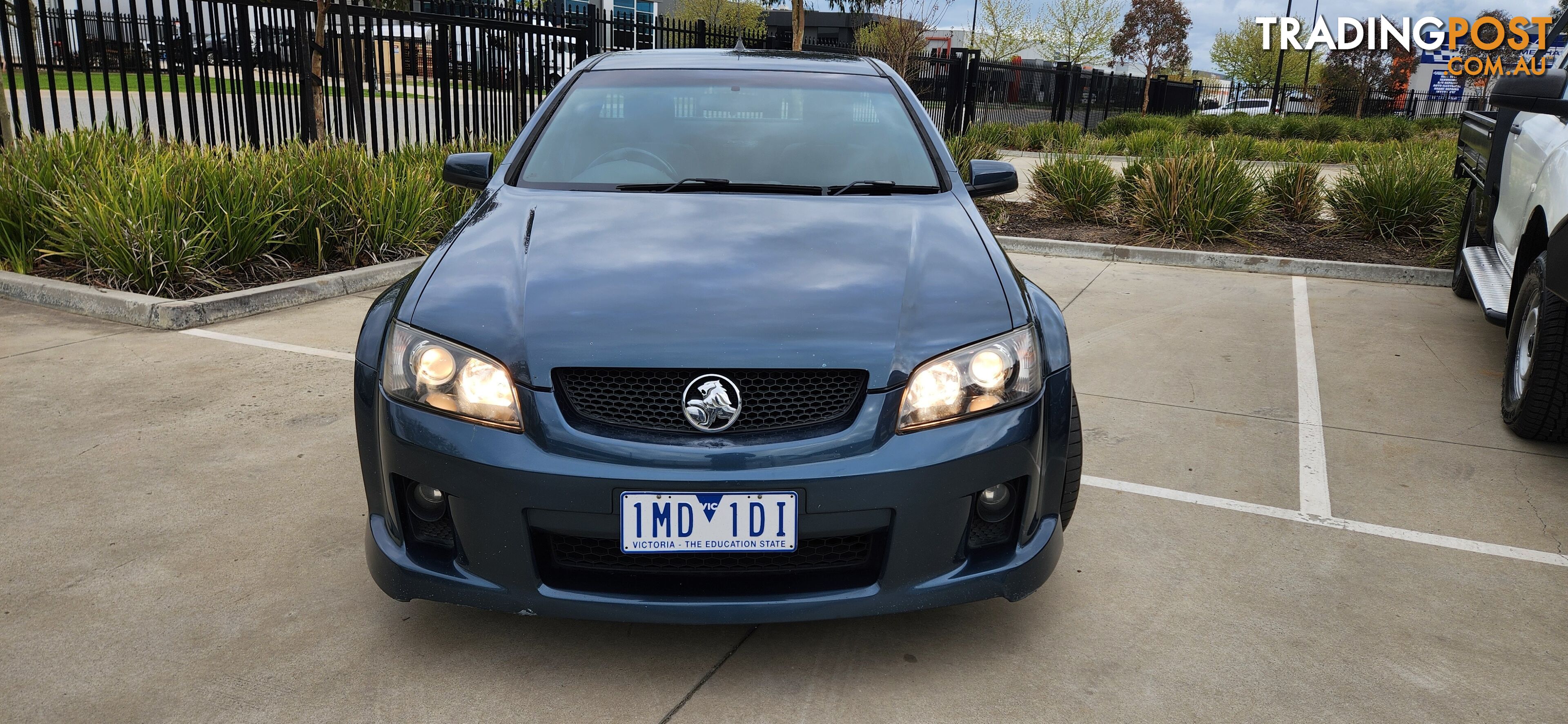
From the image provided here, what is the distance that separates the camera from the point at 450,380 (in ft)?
7.78

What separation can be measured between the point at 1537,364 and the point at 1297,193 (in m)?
6.60

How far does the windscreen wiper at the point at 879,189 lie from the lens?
3416mm

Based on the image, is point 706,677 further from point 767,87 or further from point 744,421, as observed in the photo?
point 767,87

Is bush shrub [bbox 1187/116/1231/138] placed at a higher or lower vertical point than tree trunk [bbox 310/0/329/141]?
lower

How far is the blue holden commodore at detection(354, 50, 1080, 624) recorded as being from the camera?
2.25 meters

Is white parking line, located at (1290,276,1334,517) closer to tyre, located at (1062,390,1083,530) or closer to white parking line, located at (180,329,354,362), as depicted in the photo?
tyre, located at (1062,390,1083,530)

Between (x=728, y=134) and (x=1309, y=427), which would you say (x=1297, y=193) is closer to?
(x=1309, y=427)

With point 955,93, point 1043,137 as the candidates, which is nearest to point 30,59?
point 955,93

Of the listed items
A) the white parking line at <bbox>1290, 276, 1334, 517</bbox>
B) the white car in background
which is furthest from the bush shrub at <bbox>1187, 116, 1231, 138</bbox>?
the white parking line at <bbox>1290, 276, 1334, 517</bbox>

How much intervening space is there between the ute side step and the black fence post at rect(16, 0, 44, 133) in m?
8.65

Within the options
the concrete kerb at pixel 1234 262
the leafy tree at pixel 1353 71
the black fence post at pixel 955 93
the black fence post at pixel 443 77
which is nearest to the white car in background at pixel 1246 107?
the leafy tree at pixel 1353 71

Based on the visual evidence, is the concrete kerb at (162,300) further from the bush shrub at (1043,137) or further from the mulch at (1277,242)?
the bush shrub at (1043,137)

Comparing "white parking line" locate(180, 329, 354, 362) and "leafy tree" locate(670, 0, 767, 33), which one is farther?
"leafy tree" locate(670, 0, 767, 33)

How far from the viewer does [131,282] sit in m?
6.03
